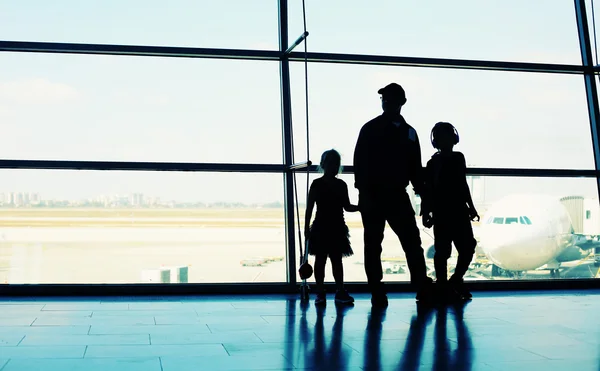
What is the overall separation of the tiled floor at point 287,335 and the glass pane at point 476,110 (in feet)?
4.49

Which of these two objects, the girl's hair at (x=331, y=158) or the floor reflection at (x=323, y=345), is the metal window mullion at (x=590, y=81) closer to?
the girl's hair at (x=331, y=158)

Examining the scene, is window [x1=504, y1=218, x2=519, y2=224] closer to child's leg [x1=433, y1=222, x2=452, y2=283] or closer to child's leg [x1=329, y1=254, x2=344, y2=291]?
child's leg [x1=433, y1=222, x2=452, y2=283]

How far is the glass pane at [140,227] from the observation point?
4965 millimetres

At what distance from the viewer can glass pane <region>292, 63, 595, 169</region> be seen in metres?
5.54

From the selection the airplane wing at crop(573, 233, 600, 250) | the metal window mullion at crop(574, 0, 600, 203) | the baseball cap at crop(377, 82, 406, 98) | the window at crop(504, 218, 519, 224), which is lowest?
the airplane wing at crop(573, 233, 600, 250)

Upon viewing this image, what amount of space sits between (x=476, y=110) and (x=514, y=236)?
118cm

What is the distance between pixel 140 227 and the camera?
5.21 metres

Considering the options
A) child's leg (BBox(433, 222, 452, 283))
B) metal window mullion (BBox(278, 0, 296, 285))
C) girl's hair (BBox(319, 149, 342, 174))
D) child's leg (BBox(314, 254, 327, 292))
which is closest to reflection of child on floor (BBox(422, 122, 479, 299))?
child's leg (BBox(433, 222, 452, 283))

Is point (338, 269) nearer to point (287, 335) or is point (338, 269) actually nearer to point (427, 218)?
point (427, 218)

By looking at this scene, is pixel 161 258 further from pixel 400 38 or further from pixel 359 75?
pixel 400 38

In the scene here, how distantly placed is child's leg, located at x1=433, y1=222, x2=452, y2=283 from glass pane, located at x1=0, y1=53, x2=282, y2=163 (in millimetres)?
1235

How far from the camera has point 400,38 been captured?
5789mm

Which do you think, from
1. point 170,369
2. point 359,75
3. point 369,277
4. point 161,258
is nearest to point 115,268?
point 161,258

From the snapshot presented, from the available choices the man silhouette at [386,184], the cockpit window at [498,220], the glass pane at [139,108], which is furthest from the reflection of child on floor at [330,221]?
the cockpit window at [498,220]
